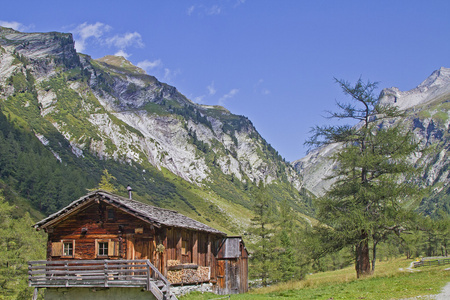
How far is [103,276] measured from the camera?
25.6m

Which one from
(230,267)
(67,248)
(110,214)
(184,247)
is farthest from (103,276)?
(230,267)

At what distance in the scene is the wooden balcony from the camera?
24.7 m

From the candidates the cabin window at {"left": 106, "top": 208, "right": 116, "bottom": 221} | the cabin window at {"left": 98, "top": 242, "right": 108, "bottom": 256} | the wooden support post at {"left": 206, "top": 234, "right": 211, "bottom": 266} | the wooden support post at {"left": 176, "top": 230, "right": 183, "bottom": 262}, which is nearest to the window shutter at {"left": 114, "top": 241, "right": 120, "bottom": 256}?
the cabin window at {"left": 98, "top": 242, "right": 108, "bottom": 256}

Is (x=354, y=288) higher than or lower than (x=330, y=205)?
lower

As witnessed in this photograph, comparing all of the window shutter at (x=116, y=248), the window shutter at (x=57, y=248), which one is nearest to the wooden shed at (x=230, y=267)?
the window shutter at (x=116, y=248)

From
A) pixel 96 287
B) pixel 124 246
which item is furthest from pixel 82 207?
pixel 96 287

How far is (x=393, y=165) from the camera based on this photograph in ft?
105

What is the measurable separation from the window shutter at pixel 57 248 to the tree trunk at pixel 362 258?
22721 mm

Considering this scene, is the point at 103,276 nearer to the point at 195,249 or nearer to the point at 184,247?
the point at 184,247

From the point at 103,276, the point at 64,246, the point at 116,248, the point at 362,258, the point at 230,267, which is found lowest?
the point at 230,267

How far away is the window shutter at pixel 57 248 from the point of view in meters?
30.0

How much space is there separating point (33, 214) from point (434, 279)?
126577mm

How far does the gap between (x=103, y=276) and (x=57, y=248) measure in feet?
21.7

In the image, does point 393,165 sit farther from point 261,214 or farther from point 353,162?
point 261,214
